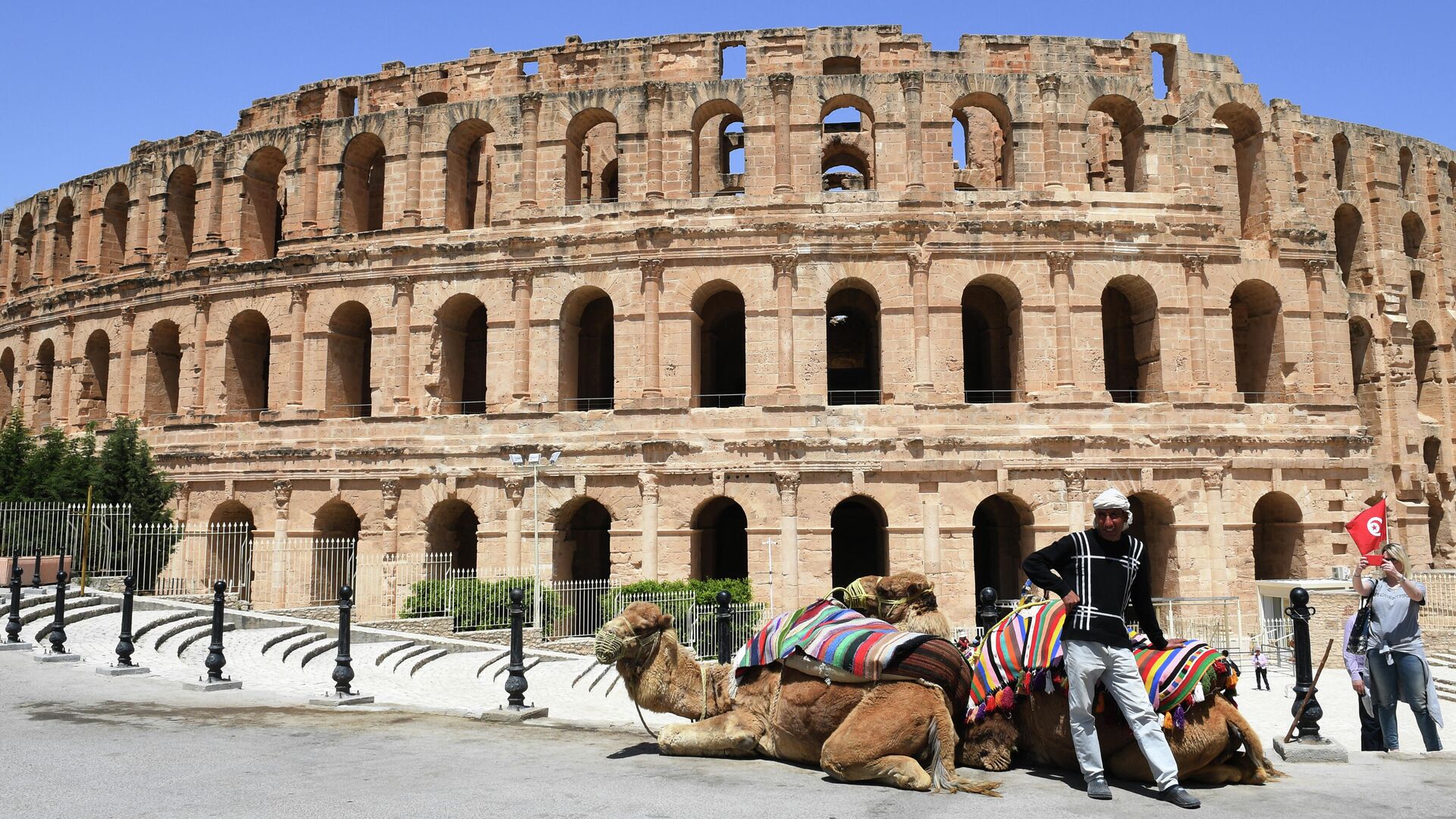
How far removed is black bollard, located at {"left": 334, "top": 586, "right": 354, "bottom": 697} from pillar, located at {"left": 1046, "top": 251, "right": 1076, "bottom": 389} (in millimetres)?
17095

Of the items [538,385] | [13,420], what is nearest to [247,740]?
[538,385]

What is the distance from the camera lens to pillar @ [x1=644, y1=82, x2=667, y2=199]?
24.8 meters

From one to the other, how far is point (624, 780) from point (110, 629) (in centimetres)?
1453

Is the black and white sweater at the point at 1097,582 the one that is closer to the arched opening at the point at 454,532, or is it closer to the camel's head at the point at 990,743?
the camel's head at the point at 990,743

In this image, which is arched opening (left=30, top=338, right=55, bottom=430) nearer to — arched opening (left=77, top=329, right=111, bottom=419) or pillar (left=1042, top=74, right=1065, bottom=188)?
arched opening (left=77, top=329, right=111, bottom=419)

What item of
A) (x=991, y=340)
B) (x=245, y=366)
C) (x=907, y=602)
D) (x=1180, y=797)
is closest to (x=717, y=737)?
(x=907, y=602)

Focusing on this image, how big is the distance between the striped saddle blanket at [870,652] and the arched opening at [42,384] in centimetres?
3245

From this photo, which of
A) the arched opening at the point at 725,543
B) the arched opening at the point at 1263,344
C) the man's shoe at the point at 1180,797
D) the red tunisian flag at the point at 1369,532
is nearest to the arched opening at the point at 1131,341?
the arched opening at the point at 1263,344

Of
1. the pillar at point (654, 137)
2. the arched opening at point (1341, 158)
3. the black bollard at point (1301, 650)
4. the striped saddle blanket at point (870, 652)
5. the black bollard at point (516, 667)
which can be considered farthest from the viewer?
the arched opening at point (1341, 158)

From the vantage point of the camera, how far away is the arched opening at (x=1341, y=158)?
99.0 feet

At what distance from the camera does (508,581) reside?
2147 cm

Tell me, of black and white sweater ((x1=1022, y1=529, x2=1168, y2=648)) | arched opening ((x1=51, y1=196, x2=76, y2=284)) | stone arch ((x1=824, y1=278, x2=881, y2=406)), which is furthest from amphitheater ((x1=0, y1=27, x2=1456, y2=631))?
black and white sweater ((x1=1022, y1=529, x2=1168, y2=648))

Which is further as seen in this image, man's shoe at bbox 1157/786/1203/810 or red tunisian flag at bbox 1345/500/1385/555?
red tunisian flag at bbox 1345/500/1385/555

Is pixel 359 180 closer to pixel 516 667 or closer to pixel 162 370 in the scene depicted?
pixel 162 370
